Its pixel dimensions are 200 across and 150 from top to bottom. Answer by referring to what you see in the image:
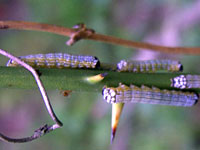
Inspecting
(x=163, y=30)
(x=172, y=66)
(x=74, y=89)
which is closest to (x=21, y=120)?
(x=163, y=30)

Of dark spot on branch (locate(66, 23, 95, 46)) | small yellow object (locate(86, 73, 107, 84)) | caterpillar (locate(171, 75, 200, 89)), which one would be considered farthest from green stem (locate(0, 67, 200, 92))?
dark spot on branch (locate(66, 23, 95, 46))

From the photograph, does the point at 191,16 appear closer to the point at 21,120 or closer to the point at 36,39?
the point at 36,39

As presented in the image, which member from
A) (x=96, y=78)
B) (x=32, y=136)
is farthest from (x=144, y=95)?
(x=32, y=136)

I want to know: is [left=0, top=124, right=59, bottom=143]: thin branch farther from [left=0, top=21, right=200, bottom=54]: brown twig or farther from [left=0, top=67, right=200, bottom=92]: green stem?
[left=0, top=21, right=200, bottom=54]: brown twig

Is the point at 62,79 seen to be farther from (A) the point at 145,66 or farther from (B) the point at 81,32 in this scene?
A: (A) the point at 145,66

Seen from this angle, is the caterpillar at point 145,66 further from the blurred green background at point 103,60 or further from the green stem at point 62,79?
the blurred green background at point 103,60
